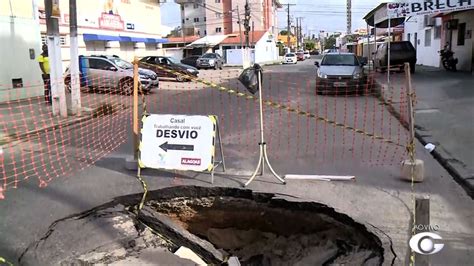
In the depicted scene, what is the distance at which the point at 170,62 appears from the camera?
2853 centimetres

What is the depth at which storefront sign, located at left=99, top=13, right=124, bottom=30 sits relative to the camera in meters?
27.2

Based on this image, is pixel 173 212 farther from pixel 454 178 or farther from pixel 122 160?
pixel 454 178

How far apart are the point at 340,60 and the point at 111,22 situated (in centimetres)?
1597

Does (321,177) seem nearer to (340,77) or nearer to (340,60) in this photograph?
(340,77)

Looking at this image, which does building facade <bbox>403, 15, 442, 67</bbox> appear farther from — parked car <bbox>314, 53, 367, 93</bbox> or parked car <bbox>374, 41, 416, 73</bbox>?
parked car <bbox>314, 53, 367, 93</bbox>

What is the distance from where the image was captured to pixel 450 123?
10039mm

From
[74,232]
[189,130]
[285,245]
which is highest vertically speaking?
[189,130]

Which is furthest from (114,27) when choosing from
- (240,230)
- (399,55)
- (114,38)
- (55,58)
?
(240,230)

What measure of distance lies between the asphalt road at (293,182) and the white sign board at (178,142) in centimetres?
28

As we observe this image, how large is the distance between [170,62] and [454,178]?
78.6ft

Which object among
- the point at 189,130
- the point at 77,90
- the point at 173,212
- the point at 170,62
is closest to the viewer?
the point at 173,212

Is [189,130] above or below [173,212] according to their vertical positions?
above

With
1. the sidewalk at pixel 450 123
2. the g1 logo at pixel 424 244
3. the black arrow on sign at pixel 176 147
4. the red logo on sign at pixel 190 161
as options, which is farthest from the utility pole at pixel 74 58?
the g1 logo at pixel 424 244

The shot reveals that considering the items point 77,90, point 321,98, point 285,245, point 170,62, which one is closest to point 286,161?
point 285,245
